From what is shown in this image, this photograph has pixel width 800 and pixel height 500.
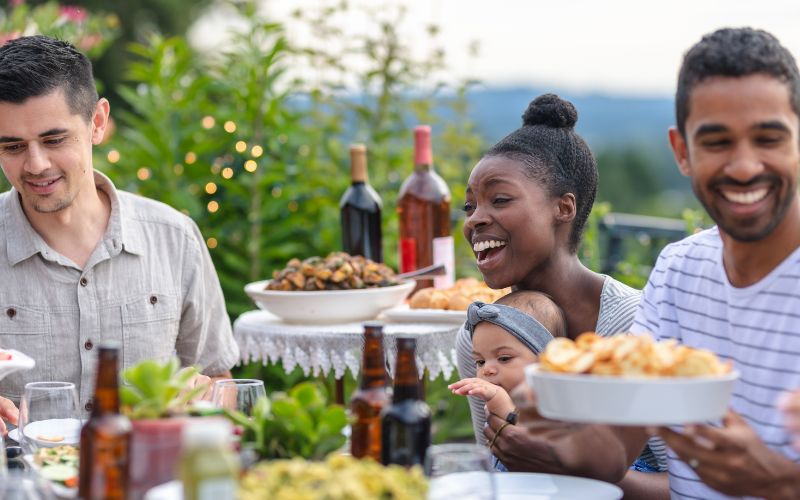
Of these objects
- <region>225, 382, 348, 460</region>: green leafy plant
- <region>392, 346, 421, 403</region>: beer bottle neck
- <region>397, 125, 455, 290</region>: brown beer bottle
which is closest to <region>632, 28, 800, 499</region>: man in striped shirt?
<region>392, 346, 421, 403</region>: beer bottle neck

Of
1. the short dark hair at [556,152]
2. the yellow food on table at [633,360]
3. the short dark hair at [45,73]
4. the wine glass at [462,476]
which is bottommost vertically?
the wine glass at [462,476]

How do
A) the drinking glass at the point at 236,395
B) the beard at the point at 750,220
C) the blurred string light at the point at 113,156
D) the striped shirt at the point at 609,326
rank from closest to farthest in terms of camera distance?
the beard at the point at 750,220, the drinking glass at the point at 236,395, the striped shirt at the point at 609,326, the blurred string light at the point at 113,156

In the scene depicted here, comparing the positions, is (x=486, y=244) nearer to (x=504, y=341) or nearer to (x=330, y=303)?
(x=504, y=341)

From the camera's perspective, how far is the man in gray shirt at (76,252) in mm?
3066

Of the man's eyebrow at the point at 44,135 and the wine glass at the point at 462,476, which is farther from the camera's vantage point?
the man's eyebrow at the point at 44,135

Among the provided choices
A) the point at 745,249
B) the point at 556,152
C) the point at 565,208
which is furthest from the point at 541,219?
the point at 745,249

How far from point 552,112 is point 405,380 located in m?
1.48

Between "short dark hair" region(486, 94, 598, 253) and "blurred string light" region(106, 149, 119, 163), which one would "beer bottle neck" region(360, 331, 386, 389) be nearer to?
"short dark hair" region(486, 94, 598, 253)

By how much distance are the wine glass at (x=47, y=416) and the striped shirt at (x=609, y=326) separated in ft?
3.63

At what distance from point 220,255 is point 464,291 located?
7.10 feet

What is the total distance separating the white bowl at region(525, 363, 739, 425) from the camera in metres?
1.63

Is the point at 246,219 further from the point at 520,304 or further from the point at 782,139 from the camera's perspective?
the point at 782,139

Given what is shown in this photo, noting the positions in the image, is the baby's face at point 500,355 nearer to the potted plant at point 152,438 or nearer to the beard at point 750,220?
the beard at point 750,220

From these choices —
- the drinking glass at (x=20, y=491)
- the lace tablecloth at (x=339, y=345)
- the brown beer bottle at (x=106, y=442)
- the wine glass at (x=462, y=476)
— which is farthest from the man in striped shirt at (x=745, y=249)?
the lace tablecloth at (x=339, y=345)
